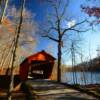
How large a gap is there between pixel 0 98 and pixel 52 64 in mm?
11020

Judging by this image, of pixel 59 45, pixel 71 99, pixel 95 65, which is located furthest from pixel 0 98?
pixel 95 65

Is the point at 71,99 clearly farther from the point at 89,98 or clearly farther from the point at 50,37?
the point at 50,37

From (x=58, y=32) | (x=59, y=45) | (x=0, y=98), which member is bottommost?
(x=0, y=98)

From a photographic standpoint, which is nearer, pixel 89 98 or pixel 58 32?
pixel 89 98

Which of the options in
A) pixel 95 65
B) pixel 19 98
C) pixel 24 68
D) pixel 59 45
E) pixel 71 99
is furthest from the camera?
pixel 95 65

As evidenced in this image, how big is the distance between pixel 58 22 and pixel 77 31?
2781 mm

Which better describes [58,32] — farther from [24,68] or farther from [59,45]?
[24,68]

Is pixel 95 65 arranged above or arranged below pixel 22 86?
above

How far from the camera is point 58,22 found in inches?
1161

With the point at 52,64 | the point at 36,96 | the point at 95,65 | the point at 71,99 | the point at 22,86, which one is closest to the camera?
the point at 71,99

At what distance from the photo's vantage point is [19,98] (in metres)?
15.5

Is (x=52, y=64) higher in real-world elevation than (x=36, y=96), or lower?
higher

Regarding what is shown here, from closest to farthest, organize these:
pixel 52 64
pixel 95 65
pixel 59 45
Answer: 1. pixel 52 64
2. pixel 59 45
3. pixel 95 65

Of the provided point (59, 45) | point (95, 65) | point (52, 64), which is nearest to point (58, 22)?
point (59, 45)
